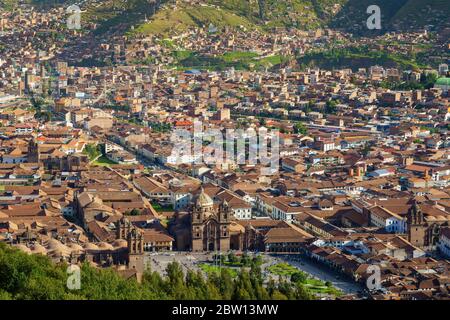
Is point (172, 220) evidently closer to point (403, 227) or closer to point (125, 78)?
point (403, 227)

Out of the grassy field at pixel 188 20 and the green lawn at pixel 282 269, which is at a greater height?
the grassy field at pixel 188 20

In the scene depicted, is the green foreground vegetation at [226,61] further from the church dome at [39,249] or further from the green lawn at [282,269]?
the church dome at [39,249]

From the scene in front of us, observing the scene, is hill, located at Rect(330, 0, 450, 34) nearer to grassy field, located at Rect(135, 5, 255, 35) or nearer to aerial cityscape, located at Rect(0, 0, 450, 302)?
aerial cityscape, located at Rect(0, 0, 450, 302)

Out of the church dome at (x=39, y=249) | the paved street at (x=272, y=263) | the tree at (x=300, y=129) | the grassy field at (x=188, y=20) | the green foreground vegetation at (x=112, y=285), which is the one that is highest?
the grassy field at (x=188, y=20)

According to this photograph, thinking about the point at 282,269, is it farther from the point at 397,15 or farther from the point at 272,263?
the point at 397,15

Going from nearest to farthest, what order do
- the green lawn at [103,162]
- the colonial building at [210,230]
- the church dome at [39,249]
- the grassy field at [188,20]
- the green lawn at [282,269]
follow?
the church dome at [39,249] → the green lawn at [282,269] → the colonial building at [210,230] → the green lawn at [103,162] → the grassy field at [188,20]

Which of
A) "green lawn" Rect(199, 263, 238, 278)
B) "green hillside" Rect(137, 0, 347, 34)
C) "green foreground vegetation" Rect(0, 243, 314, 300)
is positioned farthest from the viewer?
"green hillside" Rect(137, 0, 347, 34)

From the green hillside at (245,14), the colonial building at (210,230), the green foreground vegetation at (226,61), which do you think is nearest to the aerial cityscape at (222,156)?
the colonial building at (210,230)

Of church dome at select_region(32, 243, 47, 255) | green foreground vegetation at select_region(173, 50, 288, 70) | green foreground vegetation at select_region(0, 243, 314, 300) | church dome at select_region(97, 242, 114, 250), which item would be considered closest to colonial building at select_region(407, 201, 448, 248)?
green foreground vegetation at select_region(0, 243, 314, 300)
